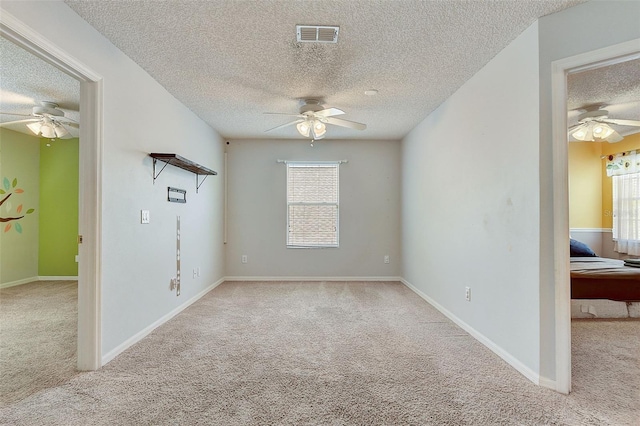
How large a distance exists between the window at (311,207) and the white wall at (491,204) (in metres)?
1.78

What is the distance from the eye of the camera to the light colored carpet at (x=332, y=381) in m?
1.68

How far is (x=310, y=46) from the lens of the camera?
2.34 meters

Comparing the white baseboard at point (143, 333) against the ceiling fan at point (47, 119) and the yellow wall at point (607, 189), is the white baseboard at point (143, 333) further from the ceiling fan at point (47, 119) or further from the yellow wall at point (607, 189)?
the yellow wall at point (607, 189)

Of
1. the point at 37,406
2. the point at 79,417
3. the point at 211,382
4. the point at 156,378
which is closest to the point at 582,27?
the point at 211,382

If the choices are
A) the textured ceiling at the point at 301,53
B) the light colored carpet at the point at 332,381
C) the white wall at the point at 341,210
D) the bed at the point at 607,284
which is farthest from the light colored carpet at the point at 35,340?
the bed at the point at 607,284

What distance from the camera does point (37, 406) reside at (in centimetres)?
175

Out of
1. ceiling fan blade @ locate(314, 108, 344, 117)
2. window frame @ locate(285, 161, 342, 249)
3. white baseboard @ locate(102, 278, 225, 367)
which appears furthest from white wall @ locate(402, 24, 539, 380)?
white baseboard @ locate(102, 278, 225, 367)

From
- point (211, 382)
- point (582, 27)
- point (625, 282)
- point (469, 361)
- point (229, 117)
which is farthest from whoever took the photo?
point (229, 117)

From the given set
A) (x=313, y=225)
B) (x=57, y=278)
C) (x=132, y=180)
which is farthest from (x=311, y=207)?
(x=57, y=278)

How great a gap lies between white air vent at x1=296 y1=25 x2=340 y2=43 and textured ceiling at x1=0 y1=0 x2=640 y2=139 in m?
0.04

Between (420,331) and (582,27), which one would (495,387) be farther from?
(582,27)

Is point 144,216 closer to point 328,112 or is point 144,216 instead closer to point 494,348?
point 328,112

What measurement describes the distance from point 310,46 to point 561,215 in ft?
6.92

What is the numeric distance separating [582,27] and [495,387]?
233 centimetres
